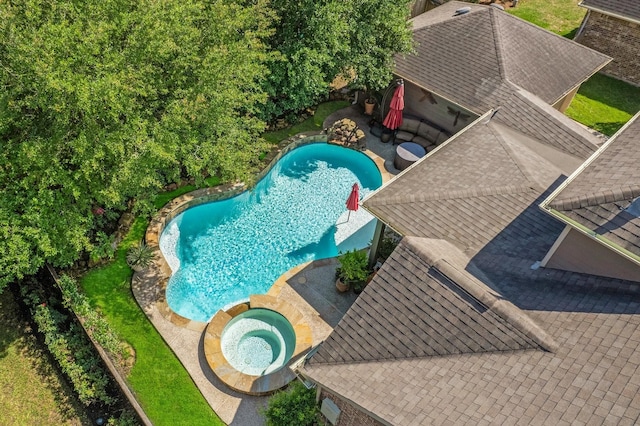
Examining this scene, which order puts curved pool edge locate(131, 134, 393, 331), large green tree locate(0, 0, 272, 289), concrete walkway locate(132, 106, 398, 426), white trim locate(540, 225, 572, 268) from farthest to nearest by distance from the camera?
1. curved pool edge locate(131, 134, 393, 331)
2. concrete walkway locate(132, 106, 398, 426)
3. large green tree locate(0, 0, 272, 289)
4. white trim locate(540, 225, 572, 268)

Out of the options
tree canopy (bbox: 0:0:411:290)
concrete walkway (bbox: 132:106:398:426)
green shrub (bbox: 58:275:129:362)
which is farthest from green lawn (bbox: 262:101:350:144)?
green shrub (bbox: 58:275:129:362)

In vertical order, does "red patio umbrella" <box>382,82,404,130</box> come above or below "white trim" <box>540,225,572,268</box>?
below

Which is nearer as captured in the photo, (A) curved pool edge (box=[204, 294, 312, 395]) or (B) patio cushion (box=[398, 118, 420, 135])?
(A) curved pool edge (box=[204, 294, 312, 395])

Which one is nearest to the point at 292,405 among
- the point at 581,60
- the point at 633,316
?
the point at 633,316

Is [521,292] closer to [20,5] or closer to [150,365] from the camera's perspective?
[150,365]

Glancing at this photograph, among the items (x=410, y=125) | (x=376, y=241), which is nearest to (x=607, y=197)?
(x=376, y=241)

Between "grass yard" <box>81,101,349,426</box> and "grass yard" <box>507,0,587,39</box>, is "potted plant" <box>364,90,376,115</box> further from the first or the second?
"grass yard" <box>507,0,587,39</box>

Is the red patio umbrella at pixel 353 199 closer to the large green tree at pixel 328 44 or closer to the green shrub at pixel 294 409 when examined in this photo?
the large green tree at pixel 328 44
